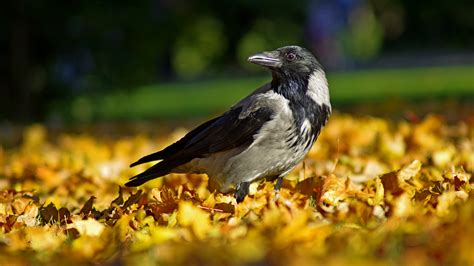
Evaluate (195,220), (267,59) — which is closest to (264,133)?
(267,59)

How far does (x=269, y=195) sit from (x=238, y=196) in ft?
1.07

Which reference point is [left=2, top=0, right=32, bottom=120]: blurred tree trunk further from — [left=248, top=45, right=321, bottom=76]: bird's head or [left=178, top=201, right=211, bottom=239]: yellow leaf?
[left=178, top=201, right=211, bottom=239]: yellow leaf

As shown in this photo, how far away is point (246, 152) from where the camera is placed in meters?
3.78

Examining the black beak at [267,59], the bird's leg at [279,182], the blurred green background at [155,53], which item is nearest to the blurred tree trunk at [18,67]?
the blurred green background at [155,53]

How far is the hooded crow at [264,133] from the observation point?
12.2ft

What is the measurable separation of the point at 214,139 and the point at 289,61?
487mm

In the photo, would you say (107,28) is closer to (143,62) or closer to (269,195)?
(143,62)

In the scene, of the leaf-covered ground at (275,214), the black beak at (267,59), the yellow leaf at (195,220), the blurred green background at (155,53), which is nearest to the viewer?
the leaf-covered ground at (275,214)

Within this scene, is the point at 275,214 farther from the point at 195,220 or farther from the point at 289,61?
the point at 289,61

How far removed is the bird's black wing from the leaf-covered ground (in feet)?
0.77

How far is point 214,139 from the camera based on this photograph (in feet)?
12.7

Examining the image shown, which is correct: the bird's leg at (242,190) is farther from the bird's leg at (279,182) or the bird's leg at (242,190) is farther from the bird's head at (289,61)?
the bird's head at (289,61)

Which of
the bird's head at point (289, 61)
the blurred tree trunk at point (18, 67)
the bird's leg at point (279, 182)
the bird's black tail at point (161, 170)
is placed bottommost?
the bird's leg at point (279, 182)

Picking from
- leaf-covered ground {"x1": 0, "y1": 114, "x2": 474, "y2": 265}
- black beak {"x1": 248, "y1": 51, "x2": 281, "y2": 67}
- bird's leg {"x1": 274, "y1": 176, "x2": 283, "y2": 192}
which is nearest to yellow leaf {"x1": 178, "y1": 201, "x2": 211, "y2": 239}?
leaf-covered ground {"x1": 0, "y1": 114, "x2": 474, "y2": 265}
